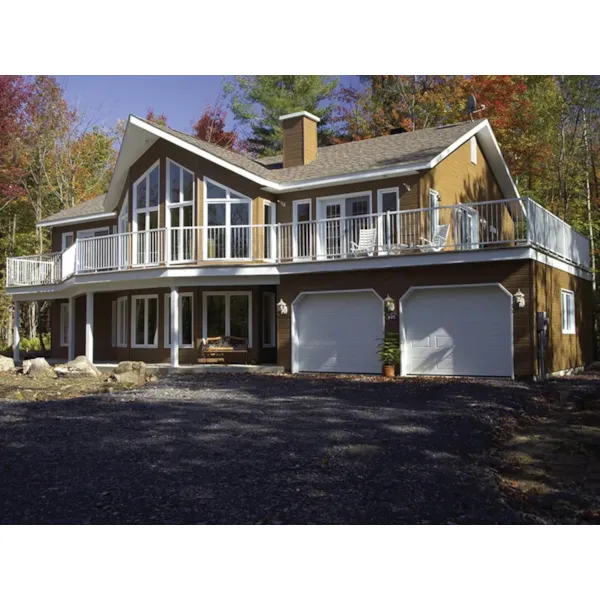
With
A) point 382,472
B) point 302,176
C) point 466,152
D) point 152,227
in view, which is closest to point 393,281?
point 302,176

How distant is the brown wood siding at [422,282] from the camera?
1402 centimetres

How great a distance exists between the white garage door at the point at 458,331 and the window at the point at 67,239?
1496 cm

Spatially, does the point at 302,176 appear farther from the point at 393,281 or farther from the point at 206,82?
the point at 206,82

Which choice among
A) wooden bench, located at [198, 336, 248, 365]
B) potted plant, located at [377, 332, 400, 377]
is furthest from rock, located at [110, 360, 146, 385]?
potted plant, located at [377, 332, 400, 377]

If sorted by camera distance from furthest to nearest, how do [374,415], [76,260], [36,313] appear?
[36,313], [76,260], [374,415]

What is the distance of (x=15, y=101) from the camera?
1169 inches

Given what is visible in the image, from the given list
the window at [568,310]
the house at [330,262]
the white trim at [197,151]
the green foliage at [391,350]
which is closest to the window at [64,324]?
the house at [330,262]

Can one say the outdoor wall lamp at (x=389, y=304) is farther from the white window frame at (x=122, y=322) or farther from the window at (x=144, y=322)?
the white window frame at (x=122, y=322)

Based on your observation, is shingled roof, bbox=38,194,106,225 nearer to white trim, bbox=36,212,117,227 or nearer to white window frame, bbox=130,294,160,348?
white trim, bbox=36,212,117,227

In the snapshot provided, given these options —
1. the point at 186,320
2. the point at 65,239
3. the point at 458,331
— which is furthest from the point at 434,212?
the point at 65,239

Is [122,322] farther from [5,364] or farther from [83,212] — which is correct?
[83,212]

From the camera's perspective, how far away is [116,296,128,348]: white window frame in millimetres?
21828

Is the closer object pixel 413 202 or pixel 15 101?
pixel 413 202
